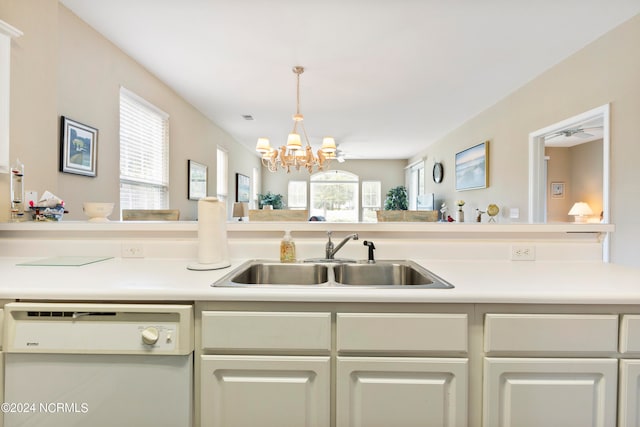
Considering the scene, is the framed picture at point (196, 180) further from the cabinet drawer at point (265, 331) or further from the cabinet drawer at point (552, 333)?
the cabinet drawer at point (552, 333)

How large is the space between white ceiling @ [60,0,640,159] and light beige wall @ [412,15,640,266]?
0.44 ft

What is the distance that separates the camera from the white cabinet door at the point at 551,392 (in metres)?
0.95

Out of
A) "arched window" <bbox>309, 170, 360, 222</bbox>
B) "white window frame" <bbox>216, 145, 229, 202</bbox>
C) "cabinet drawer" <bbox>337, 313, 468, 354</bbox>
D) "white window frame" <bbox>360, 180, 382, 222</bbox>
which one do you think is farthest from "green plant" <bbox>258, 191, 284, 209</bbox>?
"cabinet drawer" <bbox>337, 313, 468, 354</bbox>

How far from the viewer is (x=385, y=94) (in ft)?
12.3

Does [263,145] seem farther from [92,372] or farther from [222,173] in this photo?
[92,372]

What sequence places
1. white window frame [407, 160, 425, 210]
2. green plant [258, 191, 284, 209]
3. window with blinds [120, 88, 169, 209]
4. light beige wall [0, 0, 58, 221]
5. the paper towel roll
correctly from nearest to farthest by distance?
the paper towel roll < light beige wall [0, 0, 58, 221] < window with blinds [120, 88, 169, 209] < white window frame [407, 160, 425, 210] < green plant [258, 191, 284, 209]

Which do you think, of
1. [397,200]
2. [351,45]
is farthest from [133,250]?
[397,200]

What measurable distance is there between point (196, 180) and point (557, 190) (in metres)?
6.81

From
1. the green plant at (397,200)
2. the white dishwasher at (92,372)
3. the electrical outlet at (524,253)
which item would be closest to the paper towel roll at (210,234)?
the white dishwasher at (92,372)

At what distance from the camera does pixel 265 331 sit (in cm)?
97

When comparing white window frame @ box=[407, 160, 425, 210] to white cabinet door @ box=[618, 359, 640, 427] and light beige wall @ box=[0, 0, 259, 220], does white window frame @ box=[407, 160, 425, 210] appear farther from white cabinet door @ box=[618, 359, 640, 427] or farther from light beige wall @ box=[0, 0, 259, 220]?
white cabinet door @ box=[618, 359, 640, 427]

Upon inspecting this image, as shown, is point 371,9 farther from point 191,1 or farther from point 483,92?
point 483,92

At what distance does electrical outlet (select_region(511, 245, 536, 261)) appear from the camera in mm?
1508

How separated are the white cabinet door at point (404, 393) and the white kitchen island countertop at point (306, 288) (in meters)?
0.21
